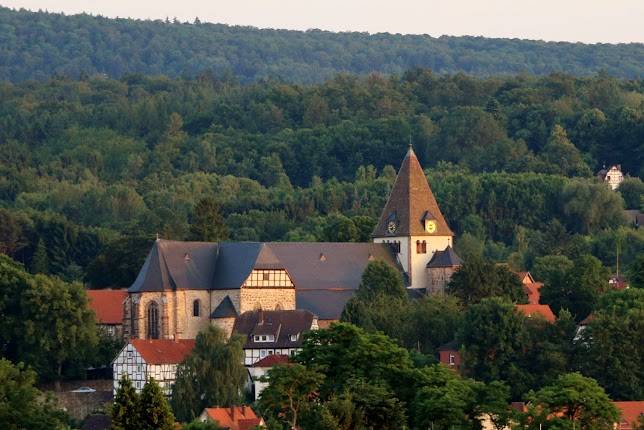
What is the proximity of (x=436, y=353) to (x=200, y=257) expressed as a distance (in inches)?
520

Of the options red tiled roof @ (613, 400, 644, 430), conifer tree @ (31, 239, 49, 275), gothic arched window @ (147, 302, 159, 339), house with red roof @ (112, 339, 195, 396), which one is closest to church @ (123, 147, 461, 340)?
gothic arched window @ (147, 302, 159, 339)

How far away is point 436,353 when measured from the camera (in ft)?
271

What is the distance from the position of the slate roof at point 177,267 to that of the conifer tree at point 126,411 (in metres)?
33.8

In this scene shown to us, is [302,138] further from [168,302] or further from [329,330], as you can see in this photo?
[329,330]

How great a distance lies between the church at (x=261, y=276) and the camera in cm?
8962

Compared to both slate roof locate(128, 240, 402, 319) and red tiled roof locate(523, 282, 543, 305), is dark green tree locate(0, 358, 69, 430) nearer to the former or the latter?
slate roof locate(128, 240, 402, 319)

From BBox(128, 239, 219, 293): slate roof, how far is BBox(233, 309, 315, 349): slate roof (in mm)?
2928

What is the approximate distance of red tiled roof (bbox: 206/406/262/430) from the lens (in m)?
69.9

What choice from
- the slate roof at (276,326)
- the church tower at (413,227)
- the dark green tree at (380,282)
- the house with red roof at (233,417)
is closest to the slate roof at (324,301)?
the dark green tree at (380,282)

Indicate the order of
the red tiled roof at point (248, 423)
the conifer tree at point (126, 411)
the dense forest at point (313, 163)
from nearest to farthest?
the conifer tree at point (126, 411) → the red tiled roof at point (248, 423) → the dense forest at point (313, 163)

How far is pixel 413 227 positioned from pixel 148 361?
17.4 meters

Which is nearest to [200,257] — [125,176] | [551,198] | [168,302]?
[168,302]

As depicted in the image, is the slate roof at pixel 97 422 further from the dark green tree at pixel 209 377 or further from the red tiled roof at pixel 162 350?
the red tiled roof at pixel 162 350

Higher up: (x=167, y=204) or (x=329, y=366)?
(x=167, y=204)
